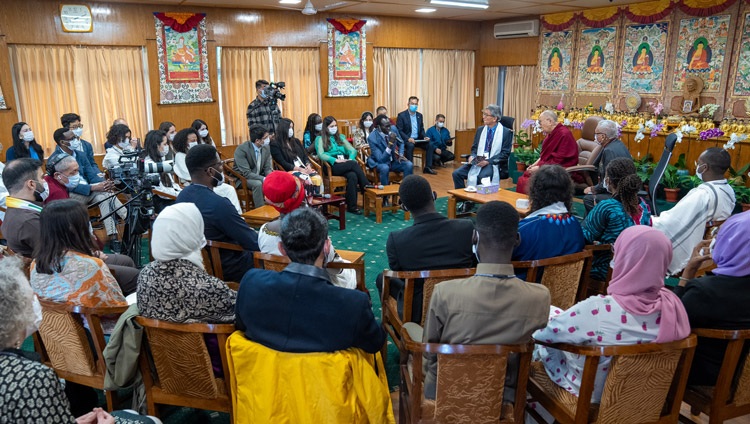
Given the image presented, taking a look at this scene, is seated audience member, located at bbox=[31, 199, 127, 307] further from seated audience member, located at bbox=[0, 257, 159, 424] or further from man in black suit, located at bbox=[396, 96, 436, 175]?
man in black suit, located at bbox=[396, 96, 436, 175]

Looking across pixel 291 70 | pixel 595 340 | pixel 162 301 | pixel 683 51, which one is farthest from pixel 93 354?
pixel 683 51

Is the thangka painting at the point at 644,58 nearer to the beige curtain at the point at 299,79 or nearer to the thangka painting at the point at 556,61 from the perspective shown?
the thangka painting at the point at 556,61

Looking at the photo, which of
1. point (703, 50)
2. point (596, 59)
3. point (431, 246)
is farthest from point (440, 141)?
point (431, 246)

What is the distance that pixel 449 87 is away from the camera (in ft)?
36.6

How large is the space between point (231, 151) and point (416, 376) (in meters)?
7.51

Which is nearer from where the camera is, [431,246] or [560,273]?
[431,246]

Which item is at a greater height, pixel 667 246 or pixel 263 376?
pixel 667 246

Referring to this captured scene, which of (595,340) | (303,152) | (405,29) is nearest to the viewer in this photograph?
(595,340)

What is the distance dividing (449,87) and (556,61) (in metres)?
Answer: 2.24

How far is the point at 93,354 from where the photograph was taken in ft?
8.07

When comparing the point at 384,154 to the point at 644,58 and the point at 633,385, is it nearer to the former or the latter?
the point at 644,58

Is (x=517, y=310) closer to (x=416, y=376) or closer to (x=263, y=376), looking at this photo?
(x=416, y=376)

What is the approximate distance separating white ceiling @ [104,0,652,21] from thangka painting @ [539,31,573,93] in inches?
20.5

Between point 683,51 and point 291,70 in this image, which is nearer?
point 683,51
